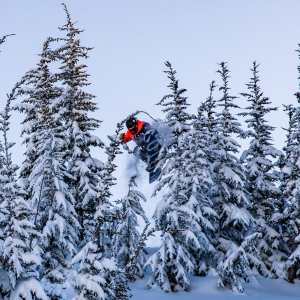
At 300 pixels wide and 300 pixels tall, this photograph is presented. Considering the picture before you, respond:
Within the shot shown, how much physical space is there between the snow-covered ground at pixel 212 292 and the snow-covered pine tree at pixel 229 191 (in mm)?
641

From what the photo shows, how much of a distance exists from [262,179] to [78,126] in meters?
→ 11.8

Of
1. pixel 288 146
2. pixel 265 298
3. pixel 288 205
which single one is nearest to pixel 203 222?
pixel 265 298

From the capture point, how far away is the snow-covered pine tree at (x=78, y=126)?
23.8 metres

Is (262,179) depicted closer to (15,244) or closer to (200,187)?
(200,187)

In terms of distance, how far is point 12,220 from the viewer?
7.93m

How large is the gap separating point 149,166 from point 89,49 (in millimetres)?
13918

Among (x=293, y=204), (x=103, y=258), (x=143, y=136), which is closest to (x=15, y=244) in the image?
(x=103, y=258)

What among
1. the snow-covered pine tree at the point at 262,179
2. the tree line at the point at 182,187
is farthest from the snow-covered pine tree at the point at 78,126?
the snow-covered pine tree at the point at 262,179

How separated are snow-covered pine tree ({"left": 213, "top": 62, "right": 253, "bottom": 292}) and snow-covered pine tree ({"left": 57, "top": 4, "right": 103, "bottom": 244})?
6694 millimetres

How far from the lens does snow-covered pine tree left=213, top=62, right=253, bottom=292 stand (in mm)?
26172

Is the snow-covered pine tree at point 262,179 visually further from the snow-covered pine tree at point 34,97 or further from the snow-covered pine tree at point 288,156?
the snow-covered pine tree at point 34,97

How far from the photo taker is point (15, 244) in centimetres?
767

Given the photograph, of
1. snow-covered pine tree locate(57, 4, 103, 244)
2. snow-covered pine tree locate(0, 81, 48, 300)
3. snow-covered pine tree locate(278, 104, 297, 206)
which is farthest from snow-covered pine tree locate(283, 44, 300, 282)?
snow-covered pine tree locate(0, 81, 48, 300)

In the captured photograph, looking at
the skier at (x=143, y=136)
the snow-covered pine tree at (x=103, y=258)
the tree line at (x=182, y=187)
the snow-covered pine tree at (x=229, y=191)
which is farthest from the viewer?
the snow-covered pine tree at (x=229, y=191)
